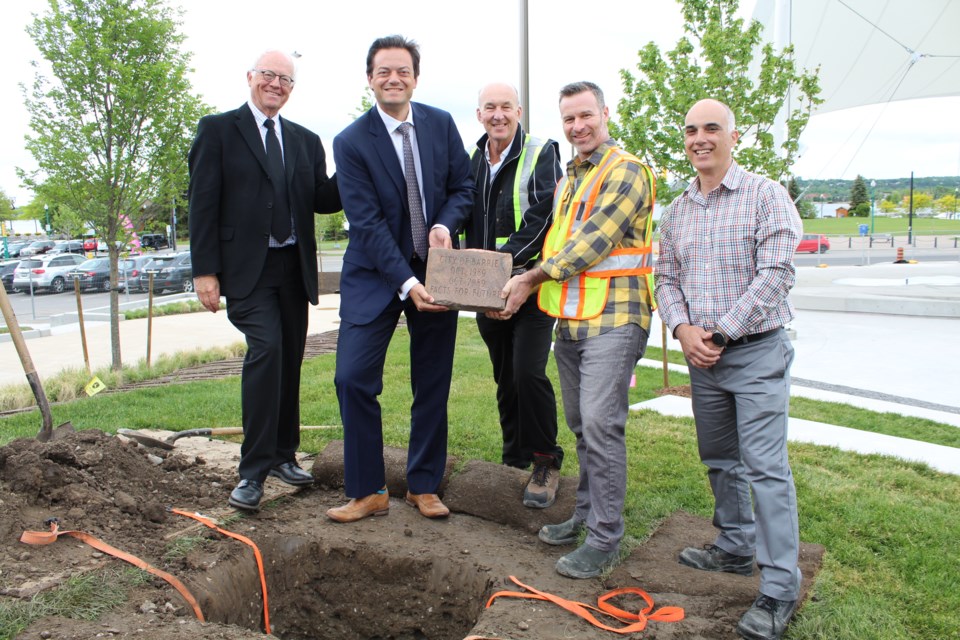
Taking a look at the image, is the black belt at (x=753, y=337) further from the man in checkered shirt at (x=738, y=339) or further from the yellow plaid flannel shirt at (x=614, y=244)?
the yellow plaid flannel shirt at (x=614, y=244)

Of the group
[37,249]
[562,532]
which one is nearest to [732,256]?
[562,532]

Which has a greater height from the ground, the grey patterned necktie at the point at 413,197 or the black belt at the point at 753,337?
the grey patterned necktie at the point at 413,197

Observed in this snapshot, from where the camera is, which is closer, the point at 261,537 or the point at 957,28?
the point at 261,537

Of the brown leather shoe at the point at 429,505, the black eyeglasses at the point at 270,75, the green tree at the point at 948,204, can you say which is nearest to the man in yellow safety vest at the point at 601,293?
the brown leather shoe at the point at 429,505

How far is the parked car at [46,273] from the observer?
107 feet

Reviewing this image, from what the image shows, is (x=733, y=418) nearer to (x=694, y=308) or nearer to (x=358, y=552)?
(x=694, y=308)

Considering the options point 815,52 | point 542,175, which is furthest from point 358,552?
point 815,52

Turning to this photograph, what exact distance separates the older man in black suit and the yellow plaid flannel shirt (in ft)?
5.23

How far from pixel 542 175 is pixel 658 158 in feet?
18.4

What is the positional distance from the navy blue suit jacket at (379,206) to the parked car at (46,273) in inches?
1316

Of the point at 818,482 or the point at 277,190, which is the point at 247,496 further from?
the point at 818,482

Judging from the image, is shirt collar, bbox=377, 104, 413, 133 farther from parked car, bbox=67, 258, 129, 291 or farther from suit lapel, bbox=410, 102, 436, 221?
parked car, bbox=67, 258, 129, 291

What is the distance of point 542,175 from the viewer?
158 inches

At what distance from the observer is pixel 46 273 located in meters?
32.8
